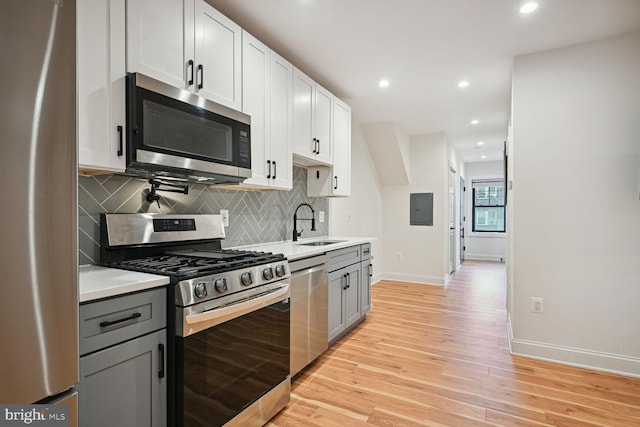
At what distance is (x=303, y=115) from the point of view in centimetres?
296

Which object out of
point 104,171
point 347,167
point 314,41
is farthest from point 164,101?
point 347,167

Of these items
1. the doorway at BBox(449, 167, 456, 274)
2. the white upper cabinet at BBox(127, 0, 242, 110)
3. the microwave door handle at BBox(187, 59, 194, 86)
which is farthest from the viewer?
the doorway at BBox(449, 167, 456, 274)

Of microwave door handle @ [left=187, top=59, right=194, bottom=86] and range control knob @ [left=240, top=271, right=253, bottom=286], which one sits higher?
microwave door handle @ [left=187, top=59, right=194, bottom=86]

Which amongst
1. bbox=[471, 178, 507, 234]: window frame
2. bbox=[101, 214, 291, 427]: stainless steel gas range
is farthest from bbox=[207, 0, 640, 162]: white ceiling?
bbox=[471, 178, 507, 234]: window frame

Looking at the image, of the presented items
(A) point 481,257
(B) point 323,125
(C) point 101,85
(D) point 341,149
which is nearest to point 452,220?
(A) point 481,257

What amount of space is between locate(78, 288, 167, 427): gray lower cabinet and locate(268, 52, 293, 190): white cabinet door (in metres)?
1.43

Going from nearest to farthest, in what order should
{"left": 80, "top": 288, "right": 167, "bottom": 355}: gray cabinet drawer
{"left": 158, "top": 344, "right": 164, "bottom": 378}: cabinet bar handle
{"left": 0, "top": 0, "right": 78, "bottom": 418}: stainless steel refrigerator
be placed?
1. {"left": 0, "top": 0, "right": 78, "bottom": 418}: stainless steel refrigerator
2. {"left": 80, "top": 288, "right": 167, "bottom": 355}: gray cabinet drawer
3. {"left": 158, "top": 344, "right": 164, "bottom": 378}: cabinet bar handle

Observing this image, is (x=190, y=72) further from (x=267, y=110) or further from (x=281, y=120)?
(x=281, y=120)

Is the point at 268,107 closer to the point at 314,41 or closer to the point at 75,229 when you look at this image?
the point at 314,41

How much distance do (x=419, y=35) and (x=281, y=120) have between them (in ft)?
4.12

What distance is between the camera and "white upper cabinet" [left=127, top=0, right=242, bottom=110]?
1.64m

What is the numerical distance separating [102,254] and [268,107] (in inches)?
58.7

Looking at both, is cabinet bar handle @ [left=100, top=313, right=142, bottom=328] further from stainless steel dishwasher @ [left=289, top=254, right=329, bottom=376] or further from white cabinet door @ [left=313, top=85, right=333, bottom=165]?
white cabinet door @ [left=313, top=85, right=333, bottom=165]

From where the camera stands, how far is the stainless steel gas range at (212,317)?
4.68 feet
